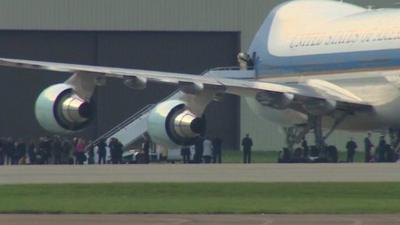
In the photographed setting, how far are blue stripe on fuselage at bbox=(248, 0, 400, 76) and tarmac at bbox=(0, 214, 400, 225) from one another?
80.8 ft

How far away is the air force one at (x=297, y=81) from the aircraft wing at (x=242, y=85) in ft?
0.11

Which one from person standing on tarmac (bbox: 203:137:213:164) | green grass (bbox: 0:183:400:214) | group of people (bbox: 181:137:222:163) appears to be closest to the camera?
green grass (bbox: 0:183:400:214)

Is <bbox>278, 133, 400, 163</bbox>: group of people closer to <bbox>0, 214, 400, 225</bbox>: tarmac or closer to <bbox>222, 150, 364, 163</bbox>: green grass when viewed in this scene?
<bbox>222, 150, 364, 163</bbox>: green grass

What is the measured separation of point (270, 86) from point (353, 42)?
10.7ft

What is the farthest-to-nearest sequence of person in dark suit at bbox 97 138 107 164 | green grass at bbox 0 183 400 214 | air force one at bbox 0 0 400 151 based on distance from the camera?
1. person in dark suit at bbox 97 138 107 164
2. air force one at bbox 0 0 400 151
3. green grass at bbox 0 183 400 214

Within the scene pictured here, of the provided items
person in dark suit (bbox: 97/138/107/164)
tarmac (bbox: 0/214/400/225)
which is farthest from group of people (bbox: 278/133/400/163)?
tarmac (bbox: 0/214/400/225)

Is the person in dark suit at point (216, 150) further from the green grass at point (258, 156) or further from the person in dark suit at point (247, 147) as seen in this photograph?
the green grass at point (258, 156)

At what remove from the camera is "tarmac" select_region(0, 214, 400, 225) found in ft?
84.6

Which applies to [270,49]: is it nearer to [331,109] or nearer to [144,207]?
[331,109]

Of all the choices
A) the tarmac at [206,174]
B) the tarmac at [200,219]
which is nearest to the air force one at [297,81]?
the tarmac at [206,174]

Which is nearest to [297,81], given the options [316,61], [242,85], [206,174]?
[316,61]

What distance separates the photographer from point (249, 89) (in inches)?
2058

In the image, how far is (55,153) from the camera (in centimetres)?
5925

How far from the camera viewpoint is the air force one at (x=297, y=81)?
4797 cm
